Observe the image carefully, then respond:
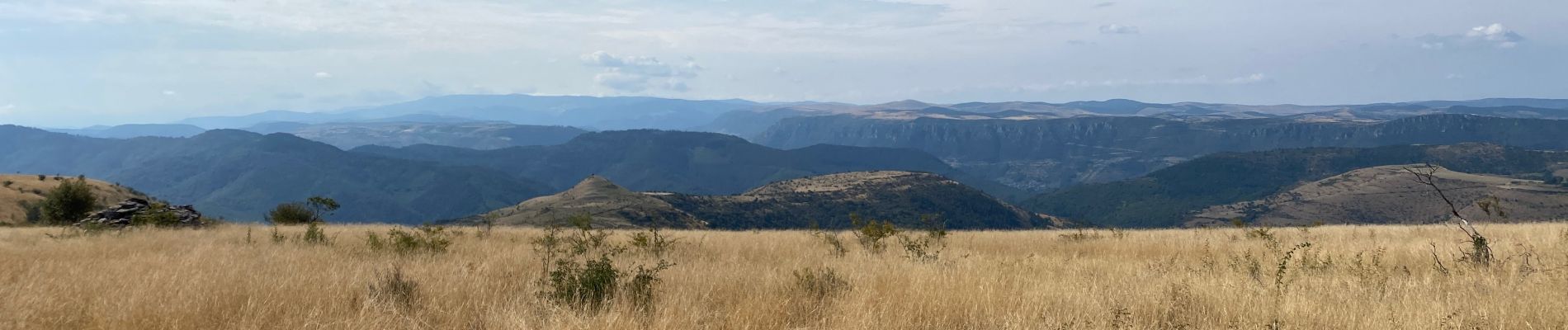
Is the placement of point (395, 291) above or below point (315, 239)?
above

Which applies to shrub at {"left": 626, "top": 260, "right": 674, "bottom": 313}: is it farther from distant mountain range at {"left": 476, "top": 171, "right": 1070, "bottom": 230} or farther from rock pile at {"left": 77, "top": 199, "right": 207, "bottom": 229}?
distant mountain range at {"left": 476, "top": 171, "right": 1070, "bottom": 230}

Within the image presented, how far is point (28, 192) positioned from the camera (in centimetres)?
4725

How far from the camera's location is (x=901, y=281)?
7.05 metres

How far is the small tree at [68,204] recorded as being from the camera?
27.4m

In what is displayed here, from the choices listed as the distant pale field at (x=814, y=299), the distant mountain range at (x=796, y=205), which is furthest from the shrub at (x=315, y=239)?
the distant mountain range at (x=796, y=205)

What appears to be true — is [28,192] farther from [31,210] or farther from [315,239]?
[315,239]

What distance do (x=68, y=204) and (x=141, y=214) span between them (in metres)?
16.6

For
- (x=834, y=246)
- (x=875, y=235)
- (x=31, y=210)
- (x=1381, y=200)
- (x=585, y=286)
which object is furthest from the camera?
(x=1381, y=200)

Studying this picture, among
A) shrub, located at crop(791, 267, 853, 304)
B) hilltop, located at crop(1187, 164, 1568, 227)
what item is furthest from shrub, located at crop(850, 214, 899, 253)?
hilltop, located at crop(1187, 164, 1568, 227)

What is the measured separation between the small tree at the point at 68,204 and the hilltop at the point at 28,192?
11.9m

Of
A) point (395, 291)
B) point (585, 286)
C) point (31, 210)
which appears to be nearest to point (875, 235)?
point (585, 286)

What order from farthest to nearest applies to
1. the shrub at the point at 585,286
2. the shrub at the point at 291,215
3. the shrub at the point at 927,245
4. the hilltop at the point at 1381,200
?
the hilltop at the point at 1381,200 < the shrub at the point at 291,215 < the shrub at the point at 927,245 < the shrub at the point at 585,286

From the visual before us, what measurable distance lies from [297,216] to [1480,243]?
3103 cm

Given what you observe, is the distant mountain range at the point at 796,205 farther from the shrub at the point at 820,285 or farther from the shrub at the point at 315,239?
the shrub at the point at 820,285
